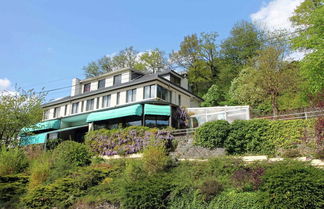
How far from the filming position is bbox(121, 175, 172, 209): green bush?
1040 cm

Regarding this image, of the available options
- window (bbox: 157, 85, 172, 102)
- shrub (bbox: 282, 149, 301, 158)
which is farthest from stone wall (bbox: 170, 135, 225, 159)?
window (bbox: 157, 85, 172, 102)

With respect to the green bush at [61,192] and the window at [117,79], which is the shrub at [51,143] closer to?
the window at [117,79]

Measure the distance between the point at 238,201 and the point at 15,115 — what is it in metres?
23.3

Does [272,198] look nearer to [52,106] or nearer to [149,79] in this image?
[149,79]

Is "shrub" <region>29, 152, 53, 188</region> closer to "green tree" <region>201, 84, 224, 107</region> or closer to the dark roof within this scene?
the dark roof

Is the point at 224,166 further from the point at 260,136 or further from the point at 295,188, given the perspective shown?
the point at 295,188

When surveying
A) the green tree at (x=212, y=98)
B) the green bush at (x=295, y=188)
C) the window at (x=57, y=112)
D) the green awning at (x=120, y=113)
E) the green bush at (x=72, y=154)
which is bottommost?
the green bush at (x=295, y=188)

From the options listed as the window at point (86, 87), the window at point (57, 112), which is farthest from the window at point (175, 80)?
the window at point (57, 112)

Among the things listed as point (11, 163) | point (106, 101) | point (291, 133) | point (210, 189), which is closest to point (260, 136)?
point (291, 133)

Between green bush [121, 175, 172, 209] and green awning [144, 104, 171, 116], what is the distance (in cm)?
1275

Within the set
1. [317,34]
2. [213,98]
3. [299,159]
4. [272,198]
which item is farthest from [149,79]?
[272,198]

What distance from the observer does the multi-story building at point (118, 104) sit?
25266 millimetres

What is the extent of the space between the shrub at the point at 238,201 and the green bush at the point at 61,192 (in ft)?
23.1

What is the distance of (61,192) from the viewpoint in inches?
511
